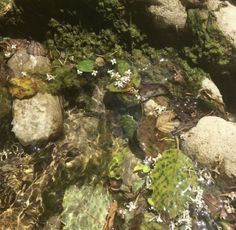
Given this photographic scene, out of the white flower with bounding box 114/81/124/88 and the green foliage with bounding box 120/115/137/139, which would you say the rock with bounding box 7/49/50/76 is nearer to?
the white flower with bounding box 114/81/124/88

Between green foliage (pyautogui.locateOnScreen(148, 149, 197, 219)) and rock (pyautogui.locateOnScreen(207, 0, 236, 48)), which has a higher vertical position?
rock (pyautogui.locateOnScreen(207, 0, 236, 48))

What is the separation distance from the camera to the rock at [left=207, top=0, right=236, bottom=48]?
16.9 feet

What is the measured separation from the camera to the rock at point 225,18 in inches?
202

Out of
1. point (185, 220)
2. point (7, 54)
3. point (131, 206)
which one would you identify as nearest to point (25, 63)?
point (7, 54)

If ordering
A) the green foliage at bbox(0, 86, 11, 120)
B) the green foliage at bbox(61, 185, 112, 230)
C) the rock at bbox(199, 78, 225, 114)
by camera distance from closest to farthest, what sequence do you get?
the green foliage at bbox(61, 185, 112, 230)
the green foliage at bbox(0, 86, 11, 120)
the rock at bbox(199, 78, 225, 114)

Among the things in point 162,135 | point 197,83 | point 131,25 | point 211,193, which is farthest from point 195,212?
point 131,25

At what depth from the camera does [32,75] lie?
4.99m

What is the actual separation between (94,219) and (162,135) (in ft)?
4.47

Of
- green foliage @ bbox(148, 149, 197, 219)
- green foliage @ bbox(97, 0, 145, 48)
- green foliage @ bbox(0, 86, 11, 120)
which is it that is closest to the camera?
green foliage @ bbox(148, 149, 197, 219)

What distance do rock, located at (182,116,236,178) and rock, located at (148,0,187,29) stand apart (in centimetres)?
129

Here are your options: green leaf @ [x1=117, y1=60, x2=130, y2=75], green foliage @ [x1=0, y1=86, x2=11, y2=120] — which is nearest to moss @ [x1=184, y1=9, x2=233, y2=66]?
green leaf @ [x1=117, y1=60, x2=130, y2=75]

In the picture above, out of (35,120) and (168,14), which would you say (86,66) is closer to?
(35,120)

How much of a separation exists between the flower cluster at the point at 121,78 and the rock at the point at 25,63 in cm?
85

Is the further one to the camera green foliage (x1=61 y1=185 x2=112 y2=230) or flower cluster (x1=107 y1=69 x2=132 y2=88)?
flower cluster (x1=107 y1=69 x2=132 y2=88)
